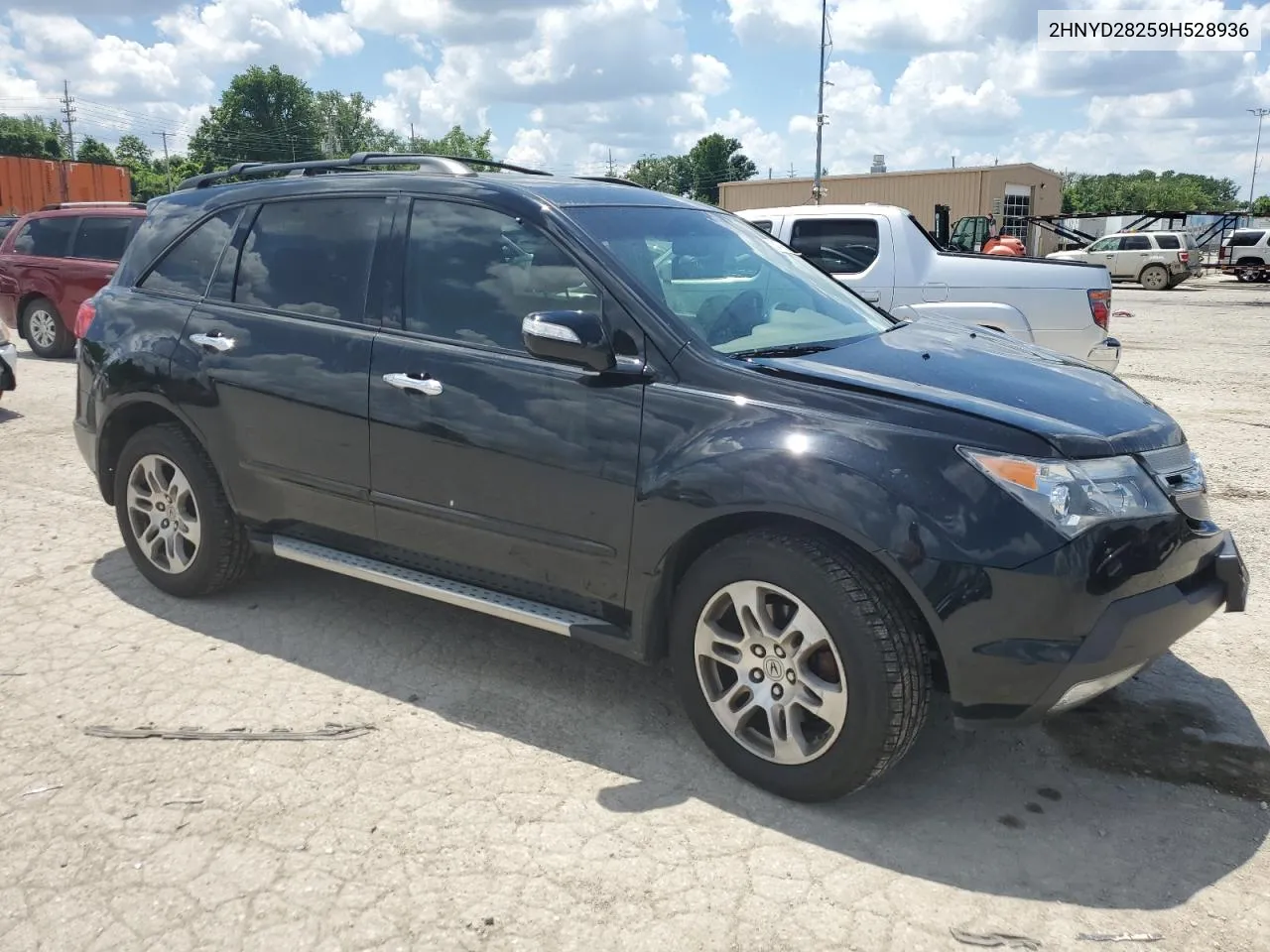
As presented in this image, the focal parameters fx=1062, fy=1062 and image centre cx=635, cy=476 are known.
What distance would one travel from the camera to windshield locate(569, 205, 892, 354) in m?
3.58

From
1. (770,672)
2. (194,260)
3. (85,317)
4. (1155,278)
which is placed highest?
(1155,278)

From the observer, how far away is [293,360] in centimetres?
416

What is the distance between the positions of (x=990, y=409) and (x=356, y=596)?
3.08m

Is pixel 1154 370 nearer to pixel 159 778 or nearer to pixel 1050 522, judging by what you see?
pixel 1050 522

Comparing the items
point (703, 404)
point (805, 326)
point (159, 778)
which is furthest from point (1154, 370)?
point (159, 778)

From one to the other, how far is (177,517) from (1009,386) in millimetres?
3497

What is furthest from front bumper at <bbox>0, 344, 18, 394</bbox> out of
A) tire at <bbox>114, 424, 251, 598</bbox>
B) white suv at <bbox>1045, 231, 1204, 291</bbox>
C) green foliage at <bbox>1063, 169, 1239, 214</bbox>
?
green foliage at <bbox>1063, 169, 1239, 214</bbox>

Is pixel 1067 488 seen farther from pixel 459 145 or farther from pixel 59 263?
pixel 459 145

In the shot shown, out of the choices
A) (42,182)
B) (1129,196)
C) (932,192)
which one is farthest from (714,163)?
(42,182)

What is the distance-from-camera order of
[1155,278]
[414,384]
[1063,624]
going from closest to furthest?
[1063,624] → [414,384] → [1155,278]

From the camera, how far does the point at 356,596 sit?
4918mm

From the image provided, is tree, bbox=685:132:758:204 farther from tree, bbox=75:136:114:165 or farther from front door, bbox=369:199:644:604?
front door, bbox=369:199:644:604

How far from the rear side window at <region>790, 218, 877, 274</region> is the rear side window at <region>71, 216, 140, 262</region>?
8.20m

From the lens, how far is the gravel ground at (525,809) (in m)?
2.69
